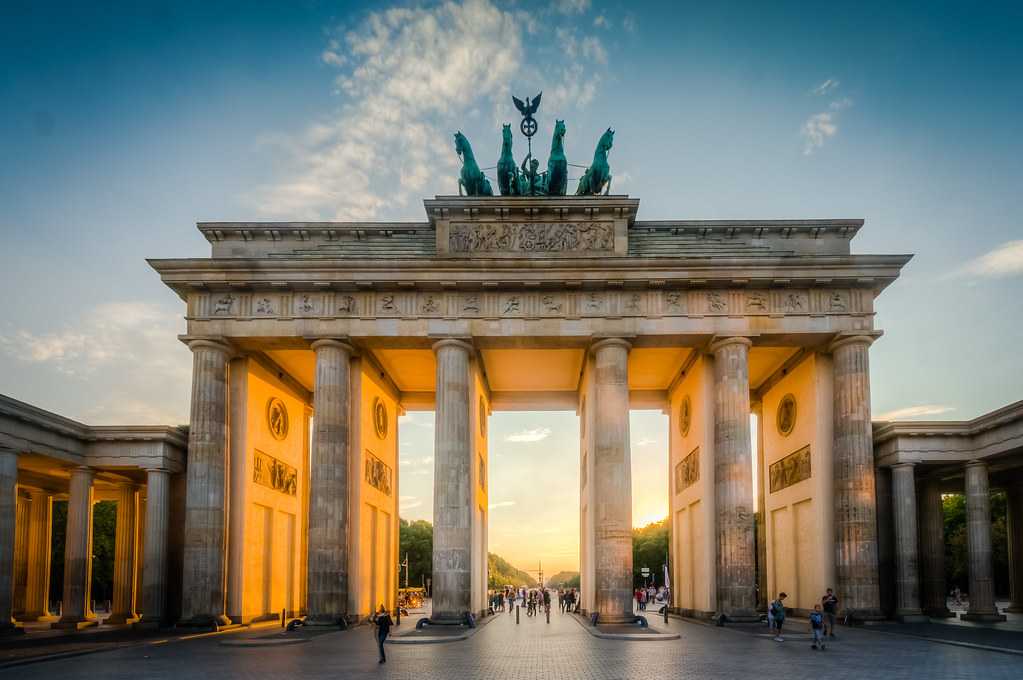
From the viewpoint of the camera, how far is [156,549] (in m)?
37.1

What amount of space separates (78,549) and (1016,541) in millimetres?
43755

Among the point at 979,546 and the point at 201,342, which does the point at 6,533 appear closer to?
the point at 201,342

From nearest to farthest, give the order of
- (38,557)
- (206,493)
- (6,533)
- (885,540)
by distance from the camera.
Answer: (6,533)
(206,493)
(885,540)
(38,557)

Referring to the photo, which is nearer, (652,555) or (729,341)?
(729,341)

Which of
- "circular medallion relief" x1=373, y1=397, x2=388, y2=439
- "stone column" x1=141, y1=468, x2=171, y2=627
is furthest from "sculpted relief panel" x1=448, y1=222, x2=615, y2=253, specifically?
"stone column" x1=141, y1=468, x2=171, y2=627

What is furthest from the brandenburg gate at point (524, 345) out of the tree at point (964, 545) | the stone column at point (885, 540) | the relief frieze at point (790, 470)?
the tree at point (964, 545)

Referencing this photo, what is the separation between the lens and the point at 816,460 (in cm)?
3831

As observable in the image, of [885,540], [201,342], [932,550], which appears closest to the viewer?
[201,342]

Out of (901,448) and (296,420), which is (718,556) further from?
(296,420)

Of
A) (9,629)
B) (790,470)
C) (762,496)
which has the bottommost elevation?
(9,629)

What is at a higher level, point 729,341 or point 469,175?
point 469,175

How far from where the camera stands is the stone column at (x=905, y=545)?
119 feet

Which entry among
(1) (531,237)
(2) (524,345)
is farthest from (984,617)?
(1) (531,237)

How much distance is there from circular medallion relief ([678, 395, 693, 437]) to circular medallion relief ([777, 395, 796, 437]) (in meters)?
4.26
